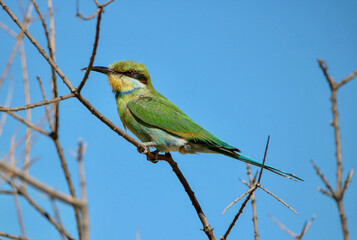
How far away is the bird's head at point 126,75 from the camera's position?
5.03m

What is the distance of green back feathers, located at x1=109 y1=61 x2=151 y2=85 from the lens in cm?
512

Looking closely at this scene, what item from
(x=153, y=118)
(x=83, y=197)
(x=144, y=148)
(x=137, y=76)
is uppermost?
(x=137, y=76)

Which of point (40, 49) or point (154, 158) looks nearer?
point (40, 49)

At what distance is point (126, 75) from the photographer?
201 inches

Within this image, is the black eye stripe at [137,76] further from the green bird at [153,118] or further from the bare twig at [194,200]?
the bare twig at [194,200]

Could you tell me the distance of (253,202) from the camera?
130 inches

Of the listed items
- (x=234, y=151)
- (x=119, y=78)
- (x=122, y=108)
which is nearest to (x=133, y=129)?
(x=122, y=108)

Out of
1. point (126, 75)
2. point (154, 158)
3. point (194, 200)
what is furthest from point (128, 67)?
point (194, 200)

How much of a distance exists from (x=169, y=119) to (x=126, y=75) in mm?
835

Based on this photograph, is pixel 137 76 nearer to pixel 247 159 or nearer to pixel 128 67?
pixel 128 67

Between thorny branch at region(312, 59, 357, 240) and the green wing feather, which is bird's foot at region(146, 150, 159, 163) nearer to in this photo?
the green wing feather

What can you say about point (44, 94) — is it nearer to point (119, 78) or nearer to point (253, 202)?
point (253, 202)

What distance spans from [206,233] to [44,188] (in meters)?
2.38

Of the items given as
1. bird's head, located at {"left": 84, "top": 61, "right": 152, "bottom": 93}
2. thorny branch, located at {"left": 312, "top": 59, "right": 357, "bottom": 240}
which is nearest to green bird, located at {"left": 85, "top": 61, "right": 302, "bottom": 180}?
bird's head, located at {"left": 84, "top": 61, "right": 152, "bottom": 93}
